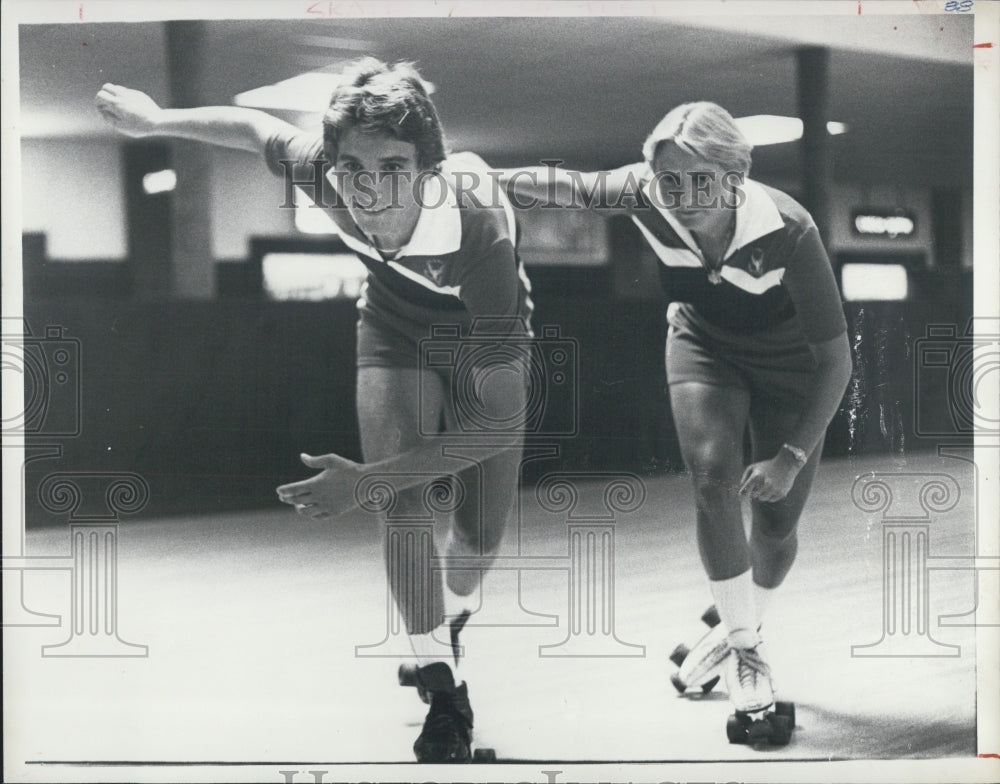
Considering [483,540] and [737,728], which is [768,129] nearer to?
[483,540]

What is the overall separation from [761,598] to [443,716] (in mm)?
1021

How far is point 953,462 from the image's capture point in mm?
3127

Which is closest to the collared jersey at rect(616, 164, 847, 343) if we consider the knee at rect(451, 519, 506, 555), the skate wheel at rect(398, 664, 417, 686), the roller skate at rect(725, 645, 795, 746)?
the knee at rect(451, 519, 506, 555)

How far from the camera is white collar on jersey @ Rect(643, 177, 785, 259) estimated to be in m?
3.07

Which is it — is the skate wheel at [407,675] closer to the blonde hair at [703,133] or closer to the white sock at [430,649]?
the white sock at [430,649]

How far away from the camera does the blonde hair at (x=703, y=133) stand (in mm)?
3041

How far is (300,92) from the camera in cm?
306

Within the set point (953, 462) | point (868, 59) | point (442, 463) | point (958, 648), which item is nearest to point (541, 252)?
point (442, 463)

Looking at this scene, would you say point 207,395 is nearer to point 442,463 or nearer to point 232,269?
point 232,269

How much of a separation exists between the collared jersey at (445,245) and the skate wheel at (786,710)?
4.60 feet

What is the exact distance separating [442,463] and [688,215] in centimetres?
104

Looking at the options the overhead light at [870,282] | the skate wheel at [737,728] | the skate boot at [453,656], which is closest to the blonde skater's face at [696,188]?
the overhead light at [870,282]

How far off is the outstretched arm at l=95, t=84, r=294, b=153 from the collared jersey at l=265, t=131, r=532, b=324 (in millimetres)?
51

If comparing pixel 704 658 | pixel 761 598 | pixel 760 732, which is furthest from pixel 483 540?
pixel 760 732
